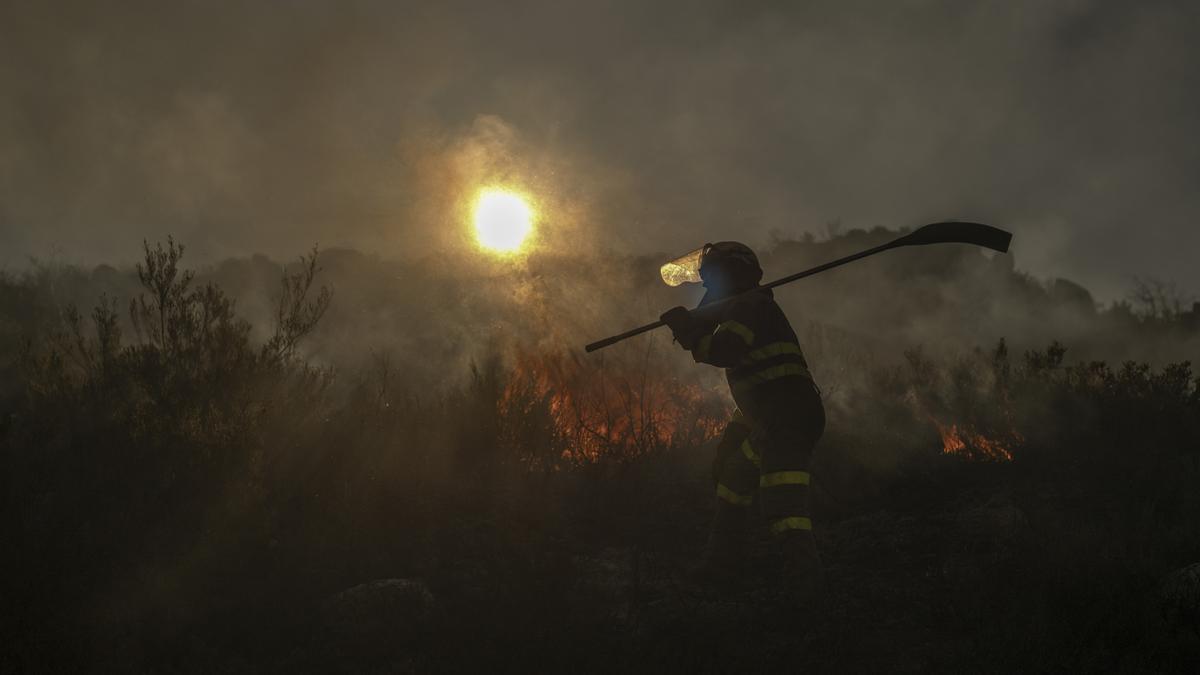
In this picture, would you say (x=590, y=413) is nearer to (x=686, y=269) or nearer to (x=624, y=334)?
(x=686, y=269)

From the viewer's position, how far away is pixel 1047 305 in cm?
2959

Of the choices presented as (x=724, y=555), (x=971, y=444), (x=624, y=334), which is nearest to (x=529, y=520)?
(x=724, y=555)

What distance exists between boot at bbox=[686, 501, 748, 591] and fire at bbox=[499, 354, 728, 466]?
149 centimetres

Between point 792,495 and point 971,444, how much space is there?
161 inches

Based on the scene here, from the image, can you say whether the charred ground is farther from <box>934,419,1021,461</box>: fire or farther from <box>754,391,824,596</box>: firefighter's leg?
<box>754,391,824,596</box>: firefighter's leg

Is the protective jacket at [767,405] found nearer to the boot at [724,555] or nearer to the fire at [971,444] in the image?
the boot at [724,555]

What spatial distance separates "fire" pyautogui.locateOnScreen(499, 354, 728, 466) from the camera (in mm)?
7352

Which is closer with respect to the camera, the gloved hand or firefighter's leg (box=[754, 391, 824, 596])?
firefighter's leg (box=[754, 391, 824, 596])

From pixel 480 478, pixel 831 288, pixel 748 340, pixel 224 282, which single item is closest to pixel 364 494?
pixel 480 478

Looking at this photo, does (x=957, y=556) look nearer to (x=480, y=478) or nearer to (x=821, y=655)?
(x=821, y=655)

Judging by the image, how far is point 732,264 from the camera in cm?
532

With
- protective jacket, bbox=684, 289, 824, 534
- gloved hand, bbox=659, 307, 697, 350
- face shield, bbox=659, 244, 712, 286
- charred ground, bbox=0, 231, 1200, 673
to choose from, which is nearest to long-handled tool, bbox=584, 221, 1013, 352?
gloved hand, bbox=659, 307, 697, 350

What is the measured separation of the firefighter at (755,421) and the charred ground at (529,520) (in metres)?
0.30

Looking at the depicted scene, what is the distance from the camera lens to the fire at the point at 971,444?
7.43 meters
